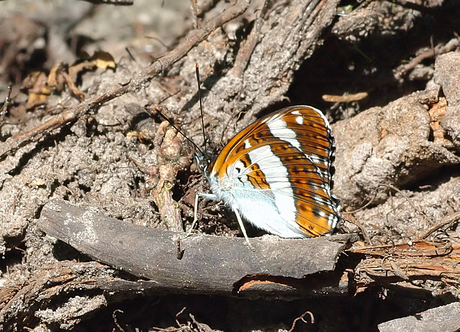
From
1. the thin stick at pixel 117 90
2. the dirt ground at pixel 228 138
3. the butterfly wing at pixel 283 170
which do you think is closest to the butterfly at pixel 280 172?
the butterfly wing at pixel 283 170

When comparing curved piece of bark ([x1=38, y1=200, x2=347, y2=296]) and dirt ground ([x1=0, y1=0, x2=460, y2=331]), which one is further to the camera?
dirt ground ([x1=0, y1=0, x2=460, y2=331])

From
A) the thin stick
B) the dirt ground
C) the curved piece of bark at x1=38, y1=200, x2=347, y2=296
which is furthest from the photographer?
the thin stick

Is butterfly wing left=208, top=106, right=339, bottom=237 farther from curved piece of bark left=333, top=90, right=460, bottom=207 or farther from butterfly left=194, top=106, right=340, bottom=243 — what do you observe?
curved piece of bark left=333, top=90, right=460, bottom=207

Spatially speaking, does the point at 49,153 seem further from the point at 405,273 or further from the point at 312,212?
the point at 405,273

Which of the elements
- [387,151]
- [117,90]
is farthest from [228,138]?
[387,151]

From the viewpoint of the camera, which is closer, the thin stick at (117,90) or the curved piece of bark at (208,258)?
the curved piece of bark at (208,258)

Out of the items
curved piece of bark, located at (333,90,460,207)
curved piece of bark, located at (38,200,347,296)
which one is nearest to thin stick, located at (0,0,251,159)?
curved piece of bark, located at (38,200,347,296)

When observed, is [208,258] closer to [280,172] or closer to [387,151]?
[280,172]

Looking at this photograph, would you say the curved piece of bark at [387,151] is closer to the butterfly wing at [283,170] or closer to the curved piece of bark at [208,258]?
the butterfly wing at [283,170]
